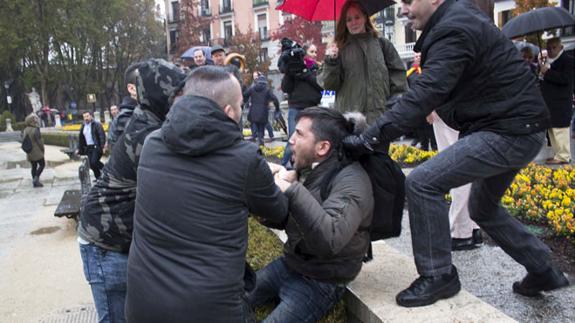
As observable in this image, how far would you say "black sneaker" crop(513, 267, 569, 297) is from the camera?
2.70m

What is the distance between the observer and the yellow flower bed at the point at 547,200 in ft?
12.6

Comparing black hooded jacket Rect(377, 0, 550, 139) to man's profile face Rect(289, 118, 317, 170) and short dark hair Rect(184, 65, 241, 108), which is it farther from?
short dark hair Rect(184, 65, 241, 108)

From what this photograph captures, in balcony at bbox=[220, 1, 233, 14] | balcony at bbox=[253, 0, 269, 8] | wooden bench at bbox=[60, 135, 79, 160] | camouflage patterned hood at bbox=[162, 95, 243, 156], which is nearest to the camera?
camouflage patterned hood at bbox=[162, 95, 243, 156]

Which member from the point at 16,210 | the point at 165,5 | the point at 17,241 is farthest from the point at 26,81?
the point at 17,241

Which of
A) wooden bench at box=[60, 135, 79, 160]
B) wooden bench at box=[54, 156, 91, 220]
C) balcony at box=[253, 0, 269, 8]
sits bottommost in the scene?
wooden bench at box=[60, 135, 79, 160]

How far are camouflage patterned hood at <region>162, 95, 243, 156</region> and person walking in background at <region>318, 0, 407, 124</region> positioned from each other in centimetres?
231

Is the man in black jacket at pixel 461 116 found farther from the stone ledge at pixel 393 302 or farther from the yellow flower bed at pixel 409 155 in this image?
the yellow flower bed at pixel 409 155

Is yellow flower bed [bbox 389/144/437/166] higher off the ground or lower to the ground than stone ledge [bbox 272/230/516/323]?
lower

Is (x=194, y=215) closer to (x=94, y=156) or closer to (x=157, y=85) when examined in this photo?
(x=157, y=85)

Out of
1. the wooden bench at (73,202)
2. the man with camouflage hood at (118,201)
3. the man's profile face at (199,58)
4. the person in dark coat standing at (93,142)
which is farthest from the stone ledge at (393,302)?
the person in dark coat standing at (93,142)

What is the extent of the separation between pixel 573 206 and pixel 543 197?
62cm

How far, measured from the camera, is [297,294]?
2.62m

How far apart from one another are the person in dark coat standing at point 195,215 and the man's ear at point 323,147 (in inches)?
29.2

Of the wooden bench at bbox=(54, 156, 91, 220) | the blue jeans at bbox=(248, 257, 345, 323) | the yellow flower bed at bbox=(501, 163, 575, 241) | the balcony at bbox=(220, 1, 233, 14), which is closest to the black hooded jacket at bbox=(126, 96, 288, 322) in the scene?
the blue jeans at bbox=(248, 257, 345, 323)
